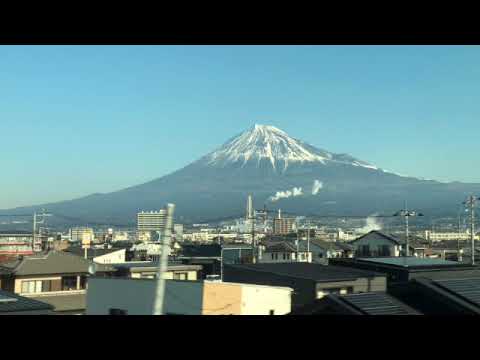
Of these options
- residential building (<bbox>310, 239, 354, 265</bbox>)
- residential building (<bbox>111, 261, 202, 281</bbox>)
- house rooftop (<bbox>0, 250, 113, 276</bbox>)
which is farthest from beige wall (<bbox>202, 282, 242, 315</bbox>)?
residential building (<bbox>310, 239, 354, 265</bbox>)

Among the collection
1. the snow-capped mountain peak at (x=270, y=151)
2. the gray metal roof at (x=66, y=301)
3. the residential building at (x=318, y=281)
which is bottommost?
the gray metal roof at (x=66, y=301)

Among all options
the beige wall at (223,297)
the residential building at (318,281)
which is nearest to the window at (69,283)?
the residential building at (318,281)

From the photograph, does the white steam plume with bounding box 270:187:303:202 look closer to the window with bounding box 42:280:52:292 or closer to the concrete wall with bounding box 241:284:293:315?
the window with bounding box 42:280:52:292

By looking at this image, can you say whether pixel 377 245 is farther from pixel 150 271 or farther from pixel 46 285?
pixel 46 285

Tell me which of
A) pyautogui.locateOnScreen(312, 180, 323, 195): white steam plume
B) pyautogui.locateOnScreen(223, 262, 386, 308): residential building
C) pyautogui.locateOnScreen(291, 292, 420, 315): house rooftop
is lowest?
pyautogui.locateOnScreen(223, 262, 386, 308): residential building

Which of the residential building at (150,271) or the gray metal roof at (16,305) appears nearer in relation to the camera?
the gray metal roof at (16,305)

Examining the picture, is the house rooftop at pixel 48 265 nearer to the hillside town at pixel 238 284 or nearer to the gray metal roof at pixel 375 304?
the hillside town at pixel 238 284

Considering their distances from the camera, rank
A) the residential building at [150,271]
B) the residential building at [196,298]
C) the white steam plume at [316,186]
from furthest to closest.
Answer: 1. the white steam plume at [316,186]
2. the residential building at [150,271]
3. the residential building at [196,298]
